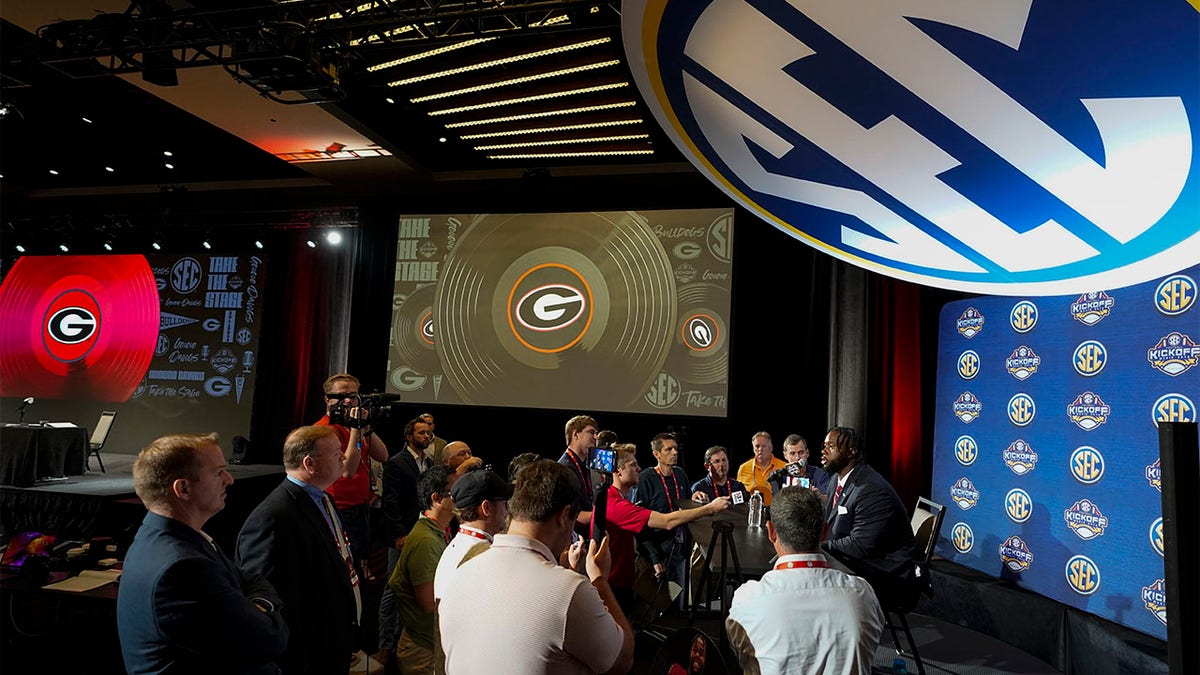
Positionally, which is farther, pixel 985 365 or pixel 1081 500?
pixel 985 365

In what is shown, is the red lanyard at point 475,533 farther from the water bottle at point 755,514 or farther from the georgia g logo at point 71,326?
the georgia g logo at point 71,326

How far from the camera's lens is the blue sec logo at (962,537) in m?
5.77

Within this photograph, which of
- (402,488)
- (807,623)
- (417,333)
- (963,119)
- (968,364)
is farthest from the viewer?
(417,333)

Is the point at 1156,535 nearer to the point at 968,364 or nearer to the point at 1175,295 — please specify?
the point at 1175,295

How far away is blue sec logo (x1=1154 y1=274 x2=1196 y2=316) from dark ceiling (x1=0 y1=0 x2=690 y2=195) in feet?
11.9

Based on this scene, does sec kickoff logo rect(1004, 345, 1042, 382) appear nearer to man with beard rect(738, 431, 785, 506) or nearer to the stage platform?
man with beard rect(738, 431, 785, 506)

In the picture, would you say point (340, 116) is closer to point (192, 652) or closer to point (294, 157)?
point (294, 157)

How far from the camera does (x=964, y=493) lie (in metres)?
5.88

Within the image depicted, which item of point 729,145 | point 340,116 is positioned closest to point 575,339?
point 340,116

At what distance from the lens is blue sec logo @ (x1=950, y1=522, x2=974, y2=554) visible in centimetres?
577

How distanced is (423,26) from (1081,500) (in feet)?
17.6

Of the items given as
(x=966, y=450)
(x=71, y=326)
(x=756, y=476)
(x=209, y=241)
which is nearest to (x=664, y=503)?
(x=756, y=476)

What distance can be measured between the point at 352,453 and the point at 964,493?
4.51 metres

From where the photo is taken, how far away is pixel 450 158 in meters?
9.35
